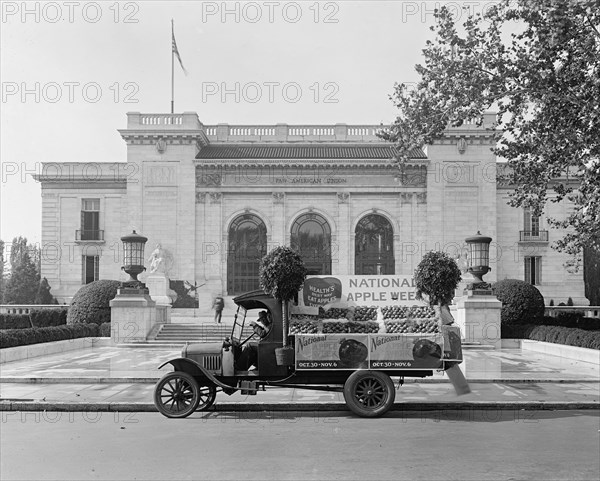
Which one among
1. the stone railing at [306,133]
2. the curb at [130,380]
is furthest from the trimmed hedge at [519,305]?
the stone railing at [306,133]

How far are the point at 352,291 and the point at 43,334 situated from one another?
1616 centimetres

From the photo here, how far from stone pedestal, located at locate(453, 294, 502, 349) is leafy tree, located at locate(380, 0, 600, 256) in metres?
7.62

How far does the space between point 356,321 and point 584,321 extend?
24.3 m

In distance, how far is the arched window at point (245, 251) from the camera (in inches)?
1892

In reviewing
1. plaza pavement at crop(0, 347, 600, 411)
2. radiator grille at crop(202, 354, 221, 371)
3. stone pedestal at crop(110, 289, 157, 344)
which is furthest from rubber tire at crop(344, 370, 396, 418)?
stone pedestal at crop(110, 289, 157, 344)

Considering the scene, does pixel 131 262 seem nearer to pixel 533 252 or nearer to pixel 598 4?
pixel 598 4

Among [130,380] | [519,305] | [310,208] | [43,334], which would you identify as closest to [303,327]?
[130,380]

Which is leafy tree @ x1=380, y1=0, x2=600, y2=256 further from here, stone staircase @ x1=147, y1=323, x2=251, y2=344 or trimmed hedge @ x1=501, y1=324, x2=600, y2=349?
stone staircase @ x1=147, y1=323, x2=251, y2=344

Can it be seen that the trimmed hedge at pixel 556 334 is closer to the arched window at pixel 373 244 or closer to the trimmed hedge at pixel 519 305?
the trimmed hedge at pixel 519 305

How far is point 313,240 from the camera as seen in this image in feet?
161

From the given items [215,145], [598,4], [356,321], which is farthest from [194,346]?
[215,145]

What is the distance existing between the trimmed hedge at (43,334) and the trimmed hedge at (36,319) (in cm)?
559

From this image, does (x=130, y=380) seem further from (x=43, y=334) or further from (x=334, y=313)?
(x=43, y=334)

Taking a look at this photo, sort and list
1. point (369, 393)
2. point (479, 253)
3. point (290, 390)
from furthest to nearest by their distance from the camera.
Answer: point (479, 253)
point (290, 390)
point (369, 393)
